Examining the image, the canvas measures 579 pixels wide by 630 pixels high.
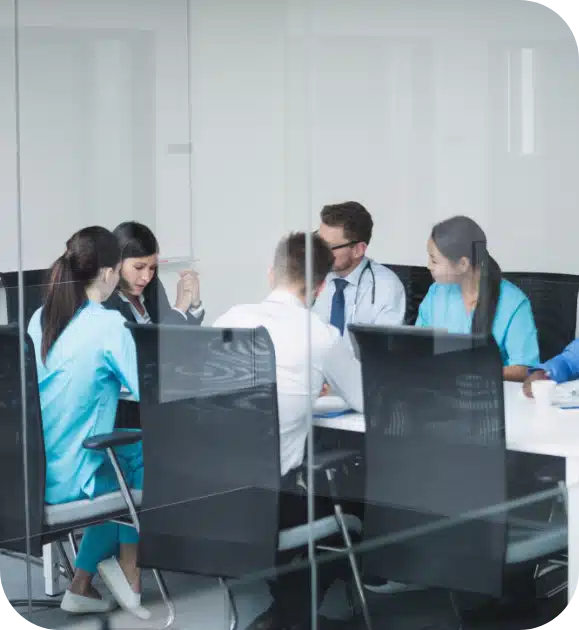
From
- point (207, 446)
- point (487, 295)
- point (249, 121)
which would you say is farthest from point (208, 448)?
point (487, 295)

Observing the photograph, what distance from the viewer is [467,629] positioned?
3.77m

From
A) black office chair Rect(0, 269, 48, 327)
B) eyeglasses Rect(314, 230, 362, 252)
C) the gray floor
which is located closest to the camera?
black office chair Rect(0, 269, 48, 327)

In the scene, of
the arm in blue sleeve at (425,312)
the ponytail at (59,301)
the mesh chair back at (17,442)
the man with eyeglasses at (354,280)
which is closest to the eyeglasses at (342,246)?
the man with eyeglasses at (354,280)

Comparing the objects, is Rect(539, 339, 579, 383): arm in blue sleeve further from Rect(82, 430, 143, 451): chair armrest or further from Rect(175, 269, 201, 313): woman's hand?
Rect(82, 430, 143, 451): chair armrest

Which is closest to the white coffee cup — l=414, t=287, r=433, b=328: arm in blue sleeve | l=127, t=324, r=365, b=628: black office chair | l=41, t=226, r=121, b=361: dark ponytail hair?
l=414, t=287, r=433, b=328: arm in blue sleeve

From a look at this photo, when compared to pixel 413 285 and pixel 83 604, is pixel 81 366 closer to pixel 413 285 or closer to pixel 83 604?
pixel 83 604

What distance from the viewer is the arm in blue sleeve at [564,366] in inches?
149

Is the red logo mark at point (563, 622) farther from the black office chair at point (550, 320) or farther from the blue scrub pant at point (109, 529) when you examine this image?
the blue scrub pant at point (109, 529)

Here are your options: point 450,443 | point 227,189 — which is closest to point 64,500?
point 227,189

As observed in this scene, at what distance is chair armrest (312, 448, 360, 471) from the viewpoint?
3.41 metres

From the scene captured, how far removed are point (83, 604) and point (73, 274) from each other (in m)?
0.78

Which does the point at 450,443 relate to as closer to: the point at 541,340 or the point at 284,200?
the point at 541,340

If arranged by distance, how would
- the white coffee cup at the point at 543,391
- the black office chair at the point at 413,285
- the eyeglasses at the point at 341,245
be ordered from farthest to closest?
1. the white coffee cup at the point at 543,391
2. the black office chair at the point at 413,285
3. the eyeglasses at the point at 341,245

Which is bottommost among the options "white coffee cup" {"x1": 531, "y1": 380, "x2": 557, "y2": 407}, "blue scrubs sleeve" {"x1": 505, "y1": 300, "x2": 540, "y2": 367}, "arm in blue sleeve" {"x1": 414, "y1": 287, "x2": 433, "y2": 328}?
"white coffee cup" {"x1": 531, "y1": 380, "x2": 557, "y2": 407}
